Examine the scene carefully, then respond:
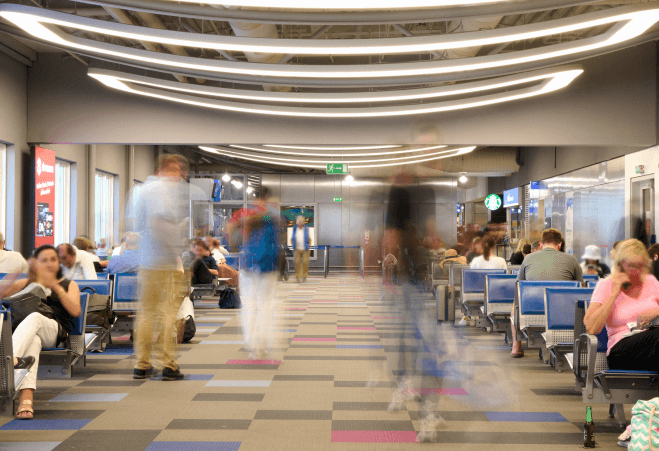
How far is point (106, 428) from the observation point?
13.9 feet

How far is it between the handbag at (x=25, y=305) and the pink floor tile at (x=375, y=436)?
2.70 meters

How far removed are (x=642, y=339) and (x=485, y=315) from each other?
4.11m

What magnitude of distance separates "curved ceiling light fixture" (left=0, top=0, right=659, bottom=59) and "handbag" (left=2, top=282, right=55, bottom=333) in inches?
188

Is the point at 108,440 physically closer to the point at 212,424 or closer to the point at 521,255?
the point at 212,424

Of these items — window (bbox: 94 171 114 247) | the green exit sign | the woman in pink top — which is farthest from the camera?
the green exit sign

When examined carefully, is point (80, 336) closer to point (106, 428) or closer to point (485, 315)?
point (106, 428)

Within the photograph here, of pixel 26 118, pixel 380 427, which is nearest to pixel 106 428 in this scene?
pixel 380 427

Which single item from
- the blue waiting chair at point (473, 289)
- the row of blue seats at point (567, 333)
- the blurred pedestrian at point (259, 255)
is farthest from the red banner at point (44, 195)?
the row of blue seats at point (567, 333)

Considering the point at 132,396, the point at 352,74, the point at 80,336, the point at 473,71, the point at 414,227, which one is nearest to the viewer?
the point at 414,227

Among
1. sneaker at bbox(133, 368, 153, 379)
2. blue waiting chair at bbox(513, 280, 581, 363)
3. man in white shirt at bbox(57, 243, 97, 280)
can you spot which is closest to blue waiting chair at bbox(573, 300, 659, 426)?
blue waiting chair at bbox(513, 280, 581, 363)

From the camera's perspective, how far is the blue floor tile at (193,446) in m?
3.81

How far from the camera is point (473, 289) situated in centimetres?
930

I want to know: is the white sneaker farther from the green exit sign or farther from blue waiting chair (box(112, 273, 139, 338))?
the green exit sign

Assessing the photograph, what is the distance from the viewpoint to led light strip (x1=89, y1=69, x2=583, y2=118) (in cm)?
1223
